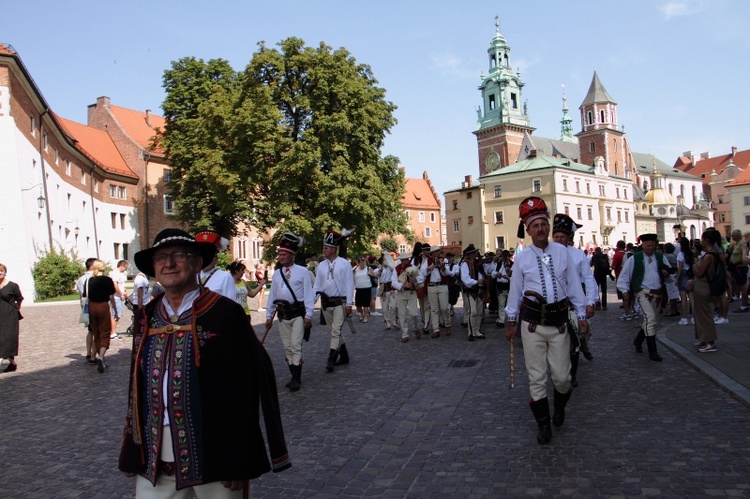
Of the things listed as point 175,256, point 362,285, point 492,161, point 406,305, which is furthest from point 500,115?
point 175,256

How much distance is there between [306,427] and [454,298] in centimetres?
915

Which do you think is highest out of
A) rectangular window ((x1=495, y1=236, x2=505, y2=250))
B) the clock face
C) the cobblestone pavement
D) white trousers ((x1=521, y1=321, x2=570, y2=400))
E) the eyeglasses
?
the clock face

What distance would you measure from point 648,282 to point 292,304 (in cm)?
529

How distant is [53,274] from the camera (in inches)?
1326

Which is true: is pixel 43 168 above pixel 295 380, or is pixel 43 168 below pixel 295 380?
above

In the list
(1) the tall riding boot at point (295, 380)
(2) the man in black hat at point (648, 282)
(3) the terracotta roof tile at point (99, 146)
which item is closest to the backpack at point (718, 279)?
(2) the man in black hat at point (648, 282)

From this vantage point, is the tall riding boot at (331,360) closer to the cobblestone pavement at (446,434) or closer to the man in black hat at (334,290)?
the man in black hat at (334,290)

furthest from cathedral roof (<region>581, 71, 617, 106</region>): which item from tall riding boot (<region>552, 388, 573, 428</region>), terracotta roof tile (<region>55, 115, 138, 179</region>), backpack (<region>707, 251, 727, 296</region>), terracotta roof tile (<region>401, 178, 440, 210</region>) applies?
tall riding boot (<region>552, 388, 573, 428</region>)

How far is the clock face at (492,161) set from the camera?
101m

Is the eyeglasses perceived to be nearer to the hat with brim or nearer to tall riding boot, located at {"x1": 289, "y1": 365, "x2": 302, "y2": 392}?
the hat with brim

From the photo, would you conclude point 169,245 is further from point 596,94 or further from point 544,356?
point 596,94

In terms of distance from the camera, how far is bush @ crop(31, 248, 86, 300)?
109 ft

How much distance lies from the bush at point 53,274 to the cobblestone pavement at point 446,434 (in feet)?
80.5

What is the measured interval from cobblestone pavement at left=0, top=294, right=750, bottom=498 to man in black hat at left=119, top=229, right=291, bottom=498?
6.34ft
